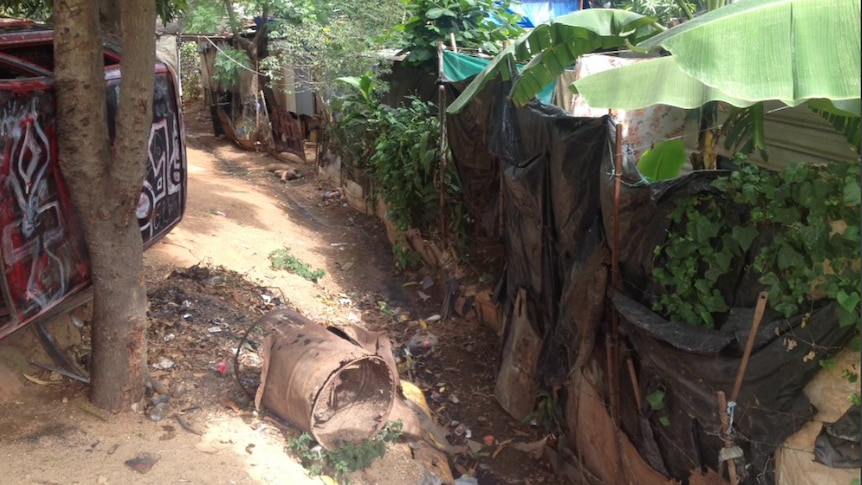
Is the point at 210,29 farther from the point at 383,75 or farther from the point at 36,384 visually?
the point at 36,384

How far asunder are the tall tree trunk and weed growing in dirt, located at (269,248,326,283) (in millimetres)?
3926

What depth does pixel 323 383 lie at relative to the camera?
454 centimetres

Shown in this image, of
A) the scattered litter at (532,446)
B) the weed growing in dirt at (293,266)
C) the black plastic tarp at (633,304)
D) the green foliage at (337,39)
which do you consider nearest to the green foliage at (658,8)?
the green foliage at (337,39)

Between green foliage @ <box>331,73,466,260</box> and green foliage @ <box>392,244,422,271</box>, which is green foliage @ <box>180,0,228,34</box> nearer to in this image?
green foliage @ <box>331,73,466,260</box>

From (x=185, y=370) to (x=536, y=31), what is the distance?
3210mm

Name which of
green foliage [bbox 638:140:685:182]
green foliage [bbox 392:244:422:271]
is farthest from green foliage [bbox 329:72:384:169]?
green foliage [bbox 638:140:685:182]

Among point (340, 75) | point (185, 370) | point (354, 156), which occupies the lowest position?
point (185, 370)

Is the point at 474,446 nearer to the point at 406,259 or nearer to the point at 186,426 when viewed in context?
the point at 186,426

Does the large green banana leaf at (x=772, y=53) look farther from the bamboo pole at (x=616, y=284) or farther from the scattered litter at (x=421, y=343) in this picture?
the scattered litter at (x=421, y=343)

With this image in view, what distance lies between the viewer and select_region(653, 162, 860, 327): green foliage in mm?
3135

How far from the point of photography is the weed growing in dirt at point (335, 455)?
457 centimetres

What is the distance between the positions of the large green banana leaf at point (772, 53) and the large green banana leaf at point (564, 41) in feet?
4.67

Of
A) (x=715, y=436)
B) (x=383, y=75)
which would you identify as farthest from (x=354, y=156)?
(x=715, y=436)

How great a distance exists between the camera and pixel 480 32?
1001 cm
